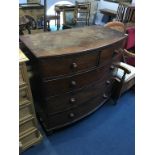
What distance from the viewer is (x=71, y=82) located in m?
1.41

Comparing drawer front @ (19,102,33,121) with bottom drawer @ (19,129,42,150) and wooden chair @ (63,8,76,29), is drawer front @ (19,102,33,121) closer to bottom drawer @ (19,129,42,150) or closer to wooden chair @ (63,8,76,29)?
bottom drawer @ (19,129,42,150)

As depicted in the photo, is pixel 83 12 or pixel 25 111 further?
pixel 83 12

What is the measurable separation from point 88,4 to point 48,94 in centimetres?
376

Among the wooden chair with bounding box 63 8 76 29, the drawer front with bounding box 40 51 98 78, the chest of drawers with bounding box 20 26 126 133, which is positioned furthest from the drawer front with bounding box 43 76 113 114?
the wooden chair with bounding box 63 8 76 29

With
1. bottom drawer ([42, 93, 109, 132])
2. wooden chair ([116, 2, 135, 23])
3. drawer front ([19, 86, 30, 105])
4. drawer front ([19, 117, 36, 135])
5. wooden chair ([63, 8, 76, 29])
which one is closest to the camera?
drawer front ([19, 86, 30, 105])

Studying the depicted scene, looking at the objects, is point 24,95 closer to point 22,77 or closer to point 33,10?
point 22,77

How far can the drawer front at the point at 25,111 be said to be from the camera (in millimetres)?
1323

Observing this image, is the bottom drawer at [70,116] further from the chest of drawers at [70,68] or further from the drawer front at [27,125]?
the drawer front at [27,125]

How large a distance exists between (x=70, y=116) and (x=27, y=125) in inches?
16.7

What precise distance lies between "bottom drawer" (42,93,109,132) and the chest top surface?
25.0 inches

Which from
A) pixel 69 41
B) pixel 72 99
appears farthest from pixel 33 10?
pixel 72 99

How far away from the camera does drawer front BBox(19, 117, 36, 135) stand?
4.63ft
